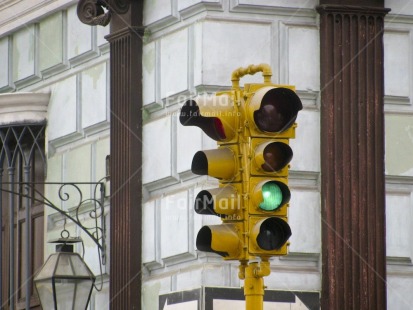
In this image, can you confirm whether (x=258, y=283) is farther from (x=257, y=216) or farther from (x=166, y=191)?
(x=166, y=191)

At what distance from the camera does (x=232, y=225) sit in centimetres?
1338

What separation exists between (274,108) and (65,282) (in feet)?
15.7

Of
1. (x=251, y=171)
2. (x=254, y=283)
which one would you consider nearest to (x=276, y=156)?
(x=251, y=171)

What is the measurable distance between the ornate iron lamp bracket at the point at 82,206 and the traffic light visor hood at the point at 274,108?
526cm

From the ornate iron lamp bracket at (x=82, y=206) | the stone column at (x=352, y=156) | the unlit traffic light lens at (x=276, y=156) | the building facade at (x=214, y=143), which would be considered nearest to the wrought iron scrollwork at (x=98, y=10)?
the building facade at (x=214, y=143)

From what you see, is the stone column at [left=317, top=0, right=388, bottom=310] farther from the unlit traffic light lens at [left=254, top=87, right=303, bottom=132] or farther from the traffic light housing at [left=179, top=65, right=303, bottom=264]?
the unlit traffic light lens at [left=254, top=87, right=303, bottom=132]

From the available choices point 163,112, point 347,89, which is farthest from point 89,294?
point 347,89

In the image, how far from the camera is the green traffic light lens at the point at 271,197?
523 inches

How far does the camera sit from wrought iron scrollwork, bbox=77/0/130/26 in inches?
717

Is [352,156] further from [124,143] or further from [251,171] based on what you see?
[251,171]

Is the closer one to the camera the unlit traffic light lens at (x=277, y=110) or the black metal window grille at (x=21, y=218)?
the unlit traffic light lens at (x=277, y=110)

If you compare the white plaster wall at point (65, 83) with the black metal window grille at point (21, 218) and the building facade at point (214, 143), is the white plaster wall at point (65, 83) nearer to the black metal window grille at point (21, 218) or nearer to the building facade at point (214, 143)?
the black metal window grille at point (21, 218)

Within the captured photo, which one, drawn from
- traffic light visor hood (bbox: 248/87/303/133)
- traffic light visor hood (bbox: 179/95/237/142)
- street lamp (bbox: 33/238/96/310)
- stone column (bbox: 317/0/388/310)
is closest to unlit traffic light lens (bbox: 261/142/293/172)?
traffic light visor hood (bbox: 248/87/303/133)

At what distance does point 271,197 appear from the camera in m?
13.3
